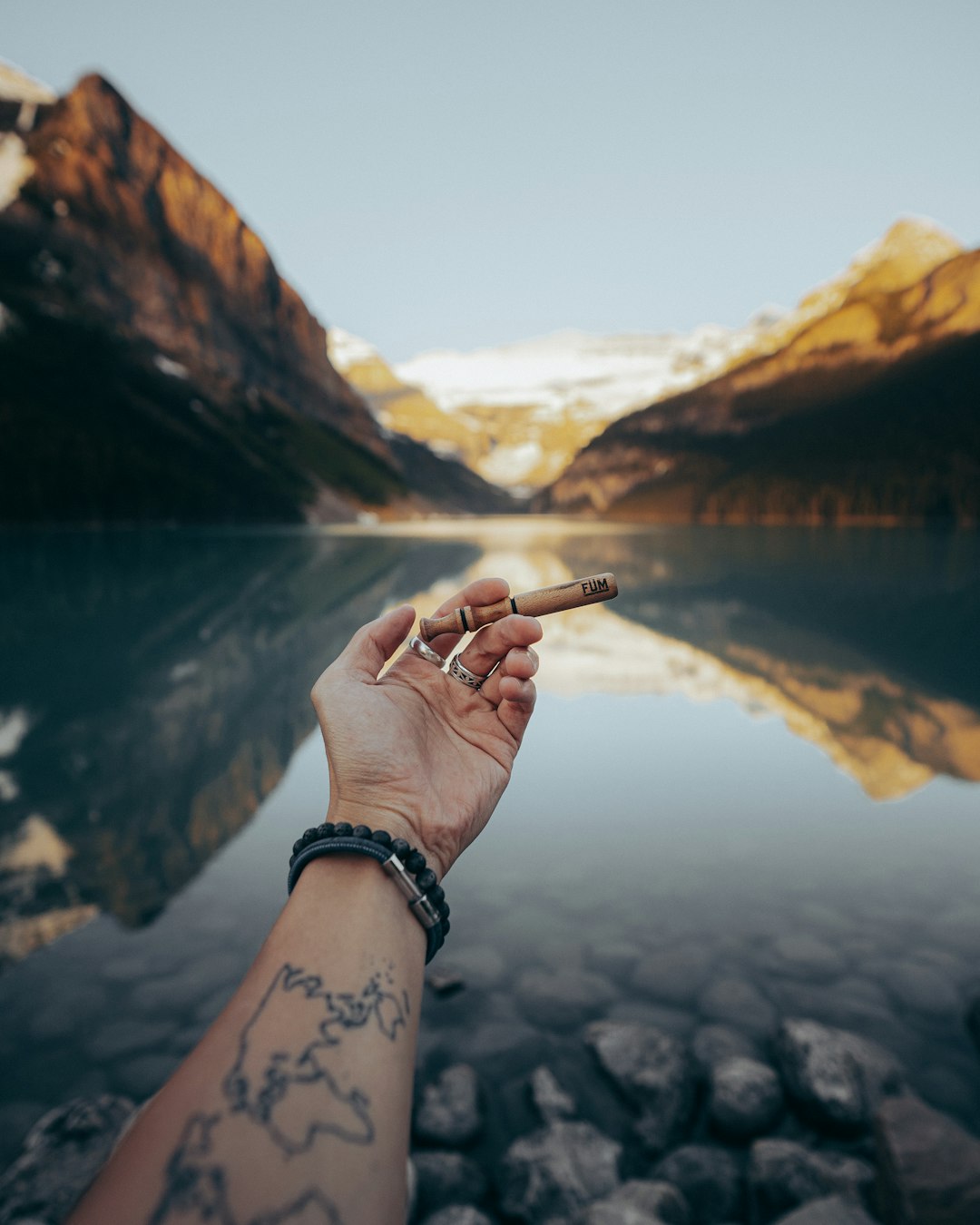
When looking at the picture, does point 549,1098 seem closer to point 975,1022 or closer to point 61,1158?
point 61,1158

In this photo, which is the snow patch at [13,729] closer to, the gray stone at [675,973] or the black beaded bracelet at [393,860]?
the gray stone at [675,973]

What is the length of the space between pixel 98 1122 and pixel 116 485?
143083 millimetres

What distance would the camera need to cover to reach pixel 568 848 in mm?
10703

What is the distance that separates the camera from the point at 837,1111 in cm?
558

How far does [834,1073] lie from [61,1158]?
19.2 ft

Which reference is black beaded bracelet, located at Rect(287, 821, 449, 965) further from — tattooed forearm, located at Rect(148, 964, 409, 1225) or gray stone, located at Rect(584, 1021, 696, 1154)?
gray stone, located at Rect(584, 1021, 696, 1154)

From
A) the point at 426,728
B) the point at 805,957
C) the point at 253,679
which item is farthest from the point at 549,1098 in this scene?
the point at 253,679

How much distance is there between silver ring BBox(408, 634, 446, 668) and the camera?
14.0 ft

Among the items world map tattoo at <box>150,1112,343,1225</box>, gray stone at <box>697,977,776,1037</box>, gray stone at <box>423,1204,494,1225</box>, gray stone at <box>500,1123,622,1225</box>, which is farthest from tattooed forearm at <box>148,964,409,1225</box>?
gray stone at <box>697,977,776,1037</box>

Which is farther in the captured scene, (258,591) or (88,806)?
(258,591)

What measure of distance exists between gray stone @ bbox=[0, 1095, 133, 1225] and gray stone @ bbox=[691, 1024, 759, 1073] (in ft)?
15.3

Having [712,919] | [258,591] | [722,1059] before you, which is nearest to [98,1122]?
[722,1059]

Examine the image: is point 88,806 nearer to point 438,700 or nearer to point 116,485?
point 438,700

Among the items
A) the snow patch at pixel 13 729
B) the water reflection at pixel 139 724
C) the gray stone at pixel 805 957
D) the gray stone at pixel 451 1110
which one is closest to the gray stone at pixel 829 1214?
the gray stone at pixel 451 1110
